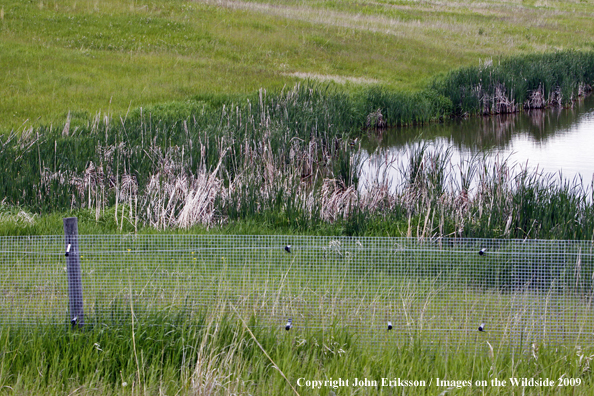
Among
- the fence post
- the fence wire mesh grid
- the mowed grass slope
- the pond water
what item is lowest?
the pond water

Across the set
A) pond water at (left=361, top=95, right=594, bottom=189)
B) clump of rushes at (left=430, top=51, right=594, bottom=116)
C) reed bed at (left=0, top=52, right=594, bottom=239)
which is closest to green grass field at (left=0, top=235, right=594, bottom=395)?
reed bed at (left=0, top=52, right=594, bottom=239)

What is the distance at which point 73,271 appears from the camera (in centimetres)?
376

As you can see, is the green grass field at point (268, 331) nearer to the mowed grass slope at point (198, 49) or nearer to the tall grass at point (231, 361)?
the tall grass at point (231, 361)

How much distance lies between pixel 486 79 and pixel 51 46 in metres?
14.1

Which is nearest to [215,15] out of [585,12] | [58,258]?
[58,258]

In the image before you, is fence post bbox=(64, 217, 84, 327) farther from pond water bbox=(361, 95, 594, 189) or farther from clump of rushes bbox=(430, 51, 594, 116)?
clump of rushes bbox=(430, 51, 594, 116)

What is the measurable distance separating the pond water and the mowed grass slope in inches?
131

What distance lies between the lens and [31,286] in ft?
14.3

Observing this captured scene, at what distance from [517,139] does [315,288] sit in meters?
13.4

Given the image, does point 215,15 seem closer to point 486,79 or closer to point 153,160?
point 486,79

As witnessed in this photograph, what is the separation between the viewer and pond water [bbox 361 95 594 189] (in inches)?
537
